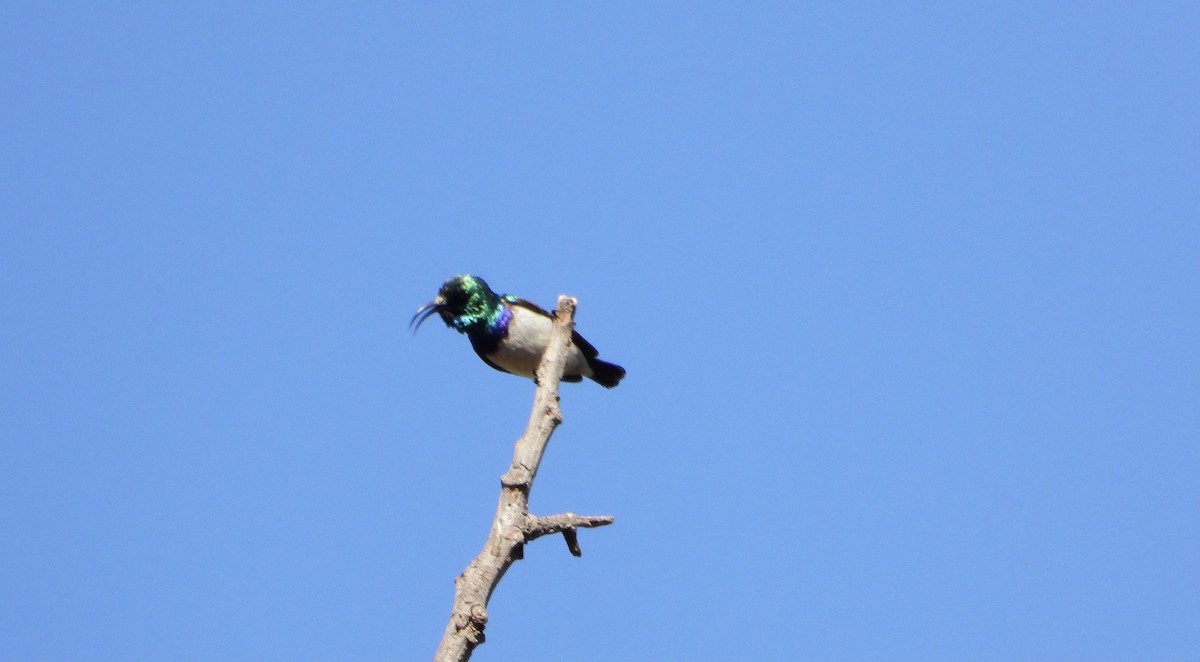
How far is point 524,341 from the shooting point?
9719mm

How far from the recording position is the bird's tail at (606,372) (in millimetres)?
10625

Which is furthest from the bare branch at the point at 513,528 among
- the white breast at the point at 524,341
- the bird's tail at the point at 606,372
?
the bird's tail at the point at 606,372

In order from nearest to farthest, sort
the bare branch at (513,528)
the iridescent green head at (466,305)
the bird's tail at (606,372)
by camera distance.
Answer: the bare branch at (513,528) → the iridescent green head at (466,305) → the bird's tail at (606,372)

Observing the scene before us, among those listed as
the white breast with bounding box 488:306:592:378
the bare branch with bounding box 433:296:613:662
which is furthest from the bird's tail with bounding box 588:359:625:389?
the bare branch with bounding box 433:296:613:662

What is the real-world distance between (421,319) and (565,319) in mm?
3102

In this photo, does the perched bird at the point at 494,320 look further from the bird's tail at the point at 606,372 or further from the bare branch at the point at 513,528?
the bare branch at the point at 513,528

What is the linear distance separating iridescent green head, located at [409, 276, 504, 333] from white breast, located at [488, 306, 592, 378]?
172 millimetres

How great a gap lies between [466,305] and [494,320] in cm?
25

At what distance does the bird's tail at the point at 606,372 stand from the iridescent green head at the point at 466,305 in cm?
119

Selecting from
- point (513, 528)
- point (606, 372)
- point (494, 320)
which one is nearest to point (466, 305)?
point (494, 320)

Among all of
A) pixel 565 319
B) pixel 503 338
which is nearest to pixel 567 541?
pixel 565 319

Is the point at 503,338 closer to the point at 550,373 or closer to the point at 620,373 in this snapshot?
the point at 620,373

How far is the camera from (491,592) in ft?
16.7

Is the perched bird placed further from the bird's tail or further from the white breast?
the bird's tail
